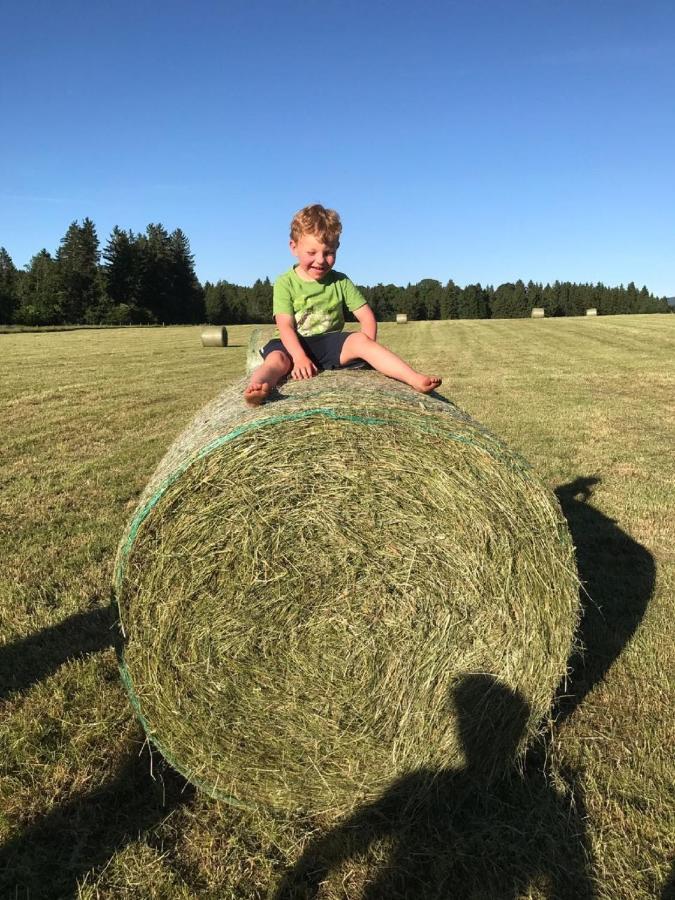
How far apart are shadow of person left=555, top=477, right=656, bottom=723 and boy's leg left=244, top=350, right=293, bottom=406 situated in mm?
1923

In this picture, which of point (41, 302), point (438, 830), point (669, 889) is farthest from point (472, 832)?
point (41, 302)

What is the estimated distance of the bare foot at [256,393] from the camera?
2881mm

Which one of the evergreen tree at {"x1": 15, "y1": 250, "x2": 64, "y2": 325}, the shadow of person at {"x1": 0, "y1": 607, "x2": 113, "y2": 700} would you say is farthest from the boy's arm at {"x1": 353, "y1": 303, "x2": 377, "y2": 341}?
the evergreen tree at {"x1": 15, "y1": 250, "x2": 64, "y2": 325}

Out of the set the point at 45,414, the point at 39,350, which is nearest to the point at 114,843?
the point at 45,414

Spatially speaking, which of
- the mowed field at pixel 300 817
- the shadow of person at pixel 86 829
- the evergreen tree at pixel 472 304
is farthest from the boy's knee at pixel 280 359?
the evergreen tree at pixel 472 304

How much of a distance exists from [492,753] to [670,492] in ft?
15.7

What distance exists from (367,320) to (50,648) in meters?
2.90

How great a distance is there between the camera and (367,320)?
428cm

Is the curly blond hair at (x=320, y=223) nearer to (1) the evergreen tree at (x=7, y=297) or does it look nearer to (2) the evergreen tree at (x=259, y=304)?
(1) the evergreen tree at (x=7, y=297)

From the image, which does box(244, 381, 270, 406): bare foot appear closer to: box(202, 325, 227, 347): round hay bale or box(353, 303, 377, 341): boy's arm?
box(353, 303, 377, 341): boy's arm

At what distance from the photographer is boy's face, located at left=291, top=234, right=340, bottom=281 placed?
12.6ft

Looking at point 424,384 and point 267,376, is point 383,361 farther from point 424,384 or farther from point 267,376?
point 267,376

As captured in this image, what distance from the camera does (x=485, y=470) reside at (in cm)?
267

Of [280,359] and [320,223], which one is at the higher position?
[320,223]
